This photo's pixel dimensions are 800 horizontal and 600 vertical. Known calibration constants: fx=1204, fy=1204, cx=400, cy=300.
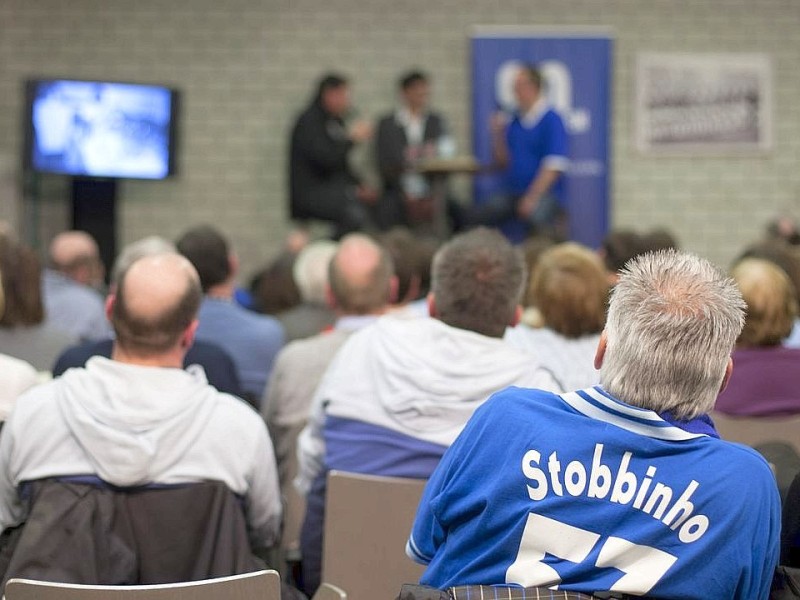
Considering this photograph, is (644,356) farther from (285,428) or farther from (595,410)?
(285,428)

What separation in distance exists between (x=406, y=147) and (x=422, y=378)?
20.4 feet

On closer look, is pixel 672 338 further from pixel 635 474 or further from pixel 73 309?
pixel 73 309

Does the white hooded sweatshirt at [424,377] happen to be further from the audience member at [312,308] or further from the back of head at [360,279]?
the audience member at [312,308]

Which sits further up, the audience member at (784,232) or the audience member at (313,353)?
the audience member at (784,232)

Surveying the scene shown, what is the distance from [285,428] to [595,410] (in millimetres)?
1955

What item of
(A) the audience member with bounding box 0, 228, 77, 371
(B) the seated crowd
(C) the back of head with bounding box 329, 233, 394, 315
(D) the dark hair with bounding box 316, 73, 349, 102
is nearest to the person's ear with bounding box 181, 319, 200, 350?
(B) the seated crowd

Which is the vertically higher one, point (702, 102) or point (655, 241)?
point (702, 102)

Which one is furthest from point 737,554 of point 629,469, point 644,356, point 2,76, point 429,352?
point 2,76

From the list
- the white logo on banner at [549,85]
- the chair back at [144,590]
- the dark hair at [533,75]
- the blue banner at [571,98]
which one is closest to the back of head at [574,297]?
the chair back at [144,590]

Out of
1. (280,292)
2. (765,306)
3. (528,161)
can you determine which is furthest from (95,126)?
(765,306)

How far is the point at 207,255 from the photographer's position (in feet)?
13.7

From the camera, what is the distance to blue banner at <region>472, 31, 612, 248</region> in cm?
896

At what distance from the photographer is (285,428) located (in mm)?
3549

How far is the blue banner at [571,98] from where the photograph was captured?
896 centimetres
